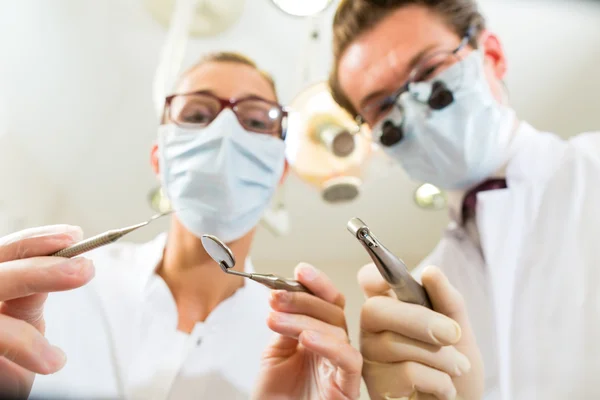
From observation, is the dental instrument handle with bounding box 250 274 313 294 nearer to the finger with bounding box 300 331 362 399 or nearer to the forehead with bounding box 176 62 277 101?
the finger with bounding box 300 331 362 399

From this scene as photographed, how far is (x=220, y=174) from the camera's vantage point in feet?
1.66

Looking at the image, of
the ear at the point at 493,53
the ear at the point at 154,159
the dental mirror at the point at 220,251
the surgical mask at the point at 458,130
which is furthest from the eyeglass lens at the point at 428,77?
the dental mirror at the point at 220,251

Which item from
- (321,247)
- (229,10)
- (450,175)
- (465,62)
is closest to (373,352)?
(321,247)

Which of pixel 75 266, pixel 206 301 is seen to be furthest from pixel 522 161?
pixel 75 266

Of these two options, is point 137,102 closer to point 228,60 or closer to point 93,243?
point 228,60

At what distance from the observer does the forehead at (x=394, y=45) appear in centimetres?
69

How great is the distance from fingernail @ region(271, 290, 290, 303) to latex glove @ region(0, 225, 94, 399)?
0.13m

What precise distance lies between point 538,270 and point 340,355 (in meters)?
0.28

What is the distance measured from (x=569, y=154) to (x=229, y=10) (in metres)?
0.72

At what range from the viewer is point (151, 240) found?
502 millimetres

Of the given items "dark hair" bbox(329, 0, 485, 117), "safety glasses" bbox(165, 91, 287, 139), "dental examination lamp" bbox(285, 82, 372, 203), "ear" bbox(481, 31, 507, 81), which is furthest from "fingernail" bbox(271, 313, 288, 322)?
"ear" bbox(481, 31, 507, 81)

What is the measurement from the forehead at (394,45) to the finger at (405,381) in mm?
481

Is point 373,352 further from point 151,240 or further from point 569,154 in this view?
point 569,154

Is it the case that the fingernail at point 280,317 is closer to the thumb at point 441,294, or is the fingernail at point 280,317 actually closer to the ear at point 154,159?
the thumb at point 441,294
